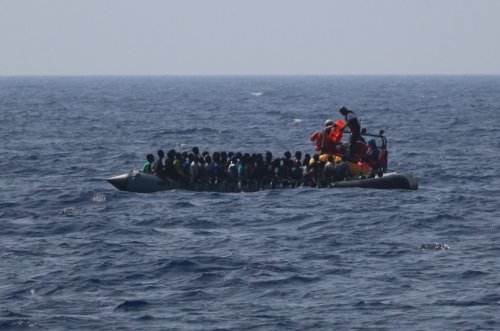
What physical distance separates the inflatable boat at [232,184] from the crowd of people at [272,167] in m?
0.06

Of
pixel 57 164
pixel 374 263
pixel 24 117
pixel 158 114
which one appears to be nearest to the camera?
pixel 374 263

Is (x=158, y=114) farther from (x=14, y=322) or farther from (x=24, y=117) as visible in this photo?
(x=14, y=322)

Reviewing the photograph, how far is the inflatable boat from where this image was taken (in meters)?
36.4

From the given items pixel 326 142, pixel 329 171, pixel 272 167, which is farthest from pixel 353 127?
pixel 272 167

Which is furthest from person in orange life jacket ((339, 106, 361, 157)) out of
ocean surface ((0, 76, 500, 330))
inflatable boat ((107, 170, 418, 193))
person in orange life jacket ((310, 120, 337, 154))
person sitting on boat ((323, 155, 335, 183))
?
ocean surface ((0, 76, 500, 330))

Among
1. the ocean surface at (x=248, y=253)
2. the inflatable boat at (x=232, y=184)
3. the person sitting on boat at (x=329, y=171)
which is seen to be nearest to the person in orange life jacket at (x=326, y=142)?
the person sitting on boat at (x=329, y=171)

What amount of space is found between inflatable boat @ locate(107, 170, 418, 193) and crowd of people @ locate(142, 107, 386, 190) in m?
0.06

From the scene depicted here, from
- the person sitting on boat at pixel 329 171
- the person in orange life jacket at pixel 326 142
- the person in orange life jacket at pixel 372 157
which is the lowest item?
the person sitting on boat at pixel 329 171

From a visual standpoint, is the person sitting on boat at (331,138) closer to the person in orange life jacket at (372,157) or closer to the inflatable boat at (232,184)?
the person in orange life jacket at (372,157)

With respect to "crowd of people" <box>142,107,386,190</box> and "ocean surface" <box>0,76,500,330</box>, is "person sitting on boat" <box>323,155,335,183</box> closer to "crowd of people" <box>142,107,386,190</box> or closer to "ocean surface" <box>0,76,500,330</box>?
"crowd of people" <box>142,107,386,190</box>

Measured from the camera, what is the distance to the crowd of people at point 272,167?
36.9 metres

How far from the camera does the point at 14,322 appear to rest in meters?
20.4

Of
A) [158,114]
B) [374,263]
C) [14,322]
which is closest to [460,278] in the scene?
[374,263]

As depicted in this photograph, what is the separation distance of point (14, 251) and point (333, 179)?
13394 mm
